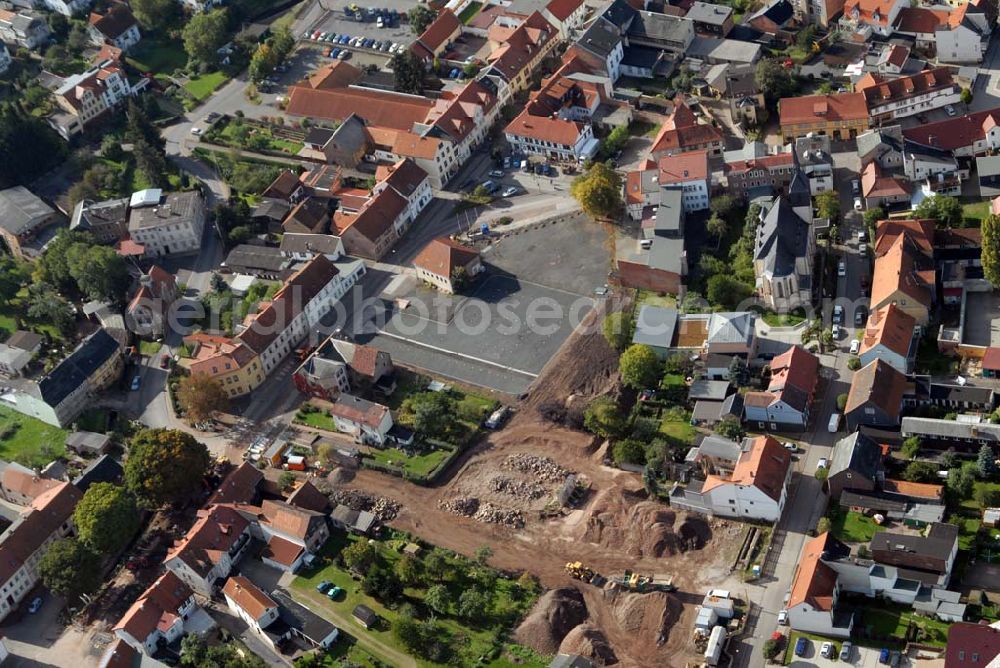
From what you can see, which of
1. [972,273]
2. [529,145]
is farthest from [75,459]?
[972,273]

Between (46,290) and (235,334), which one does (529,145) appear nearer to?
(235,334)

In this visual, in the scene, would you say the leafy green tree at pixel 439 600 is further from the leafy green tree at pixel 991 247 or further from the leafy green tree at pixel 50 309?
the leafy green tree at pixel 50 309

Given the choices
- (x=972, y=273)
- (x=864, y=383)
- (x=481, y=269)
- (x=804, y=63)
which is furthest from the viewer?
(x=804, y=63)

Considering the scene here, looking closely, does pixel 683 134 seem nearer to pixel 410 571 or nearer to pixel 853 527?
pixel 853 527

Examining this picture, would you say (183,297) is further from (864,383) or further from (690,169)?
(864,383)

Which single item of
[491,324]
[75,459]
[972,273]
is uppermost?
Result: [972,273]

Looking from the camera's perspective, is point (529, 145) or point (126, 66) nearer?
point (529, 145)

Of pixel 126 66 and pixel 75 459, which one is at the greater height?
pixel 126 66

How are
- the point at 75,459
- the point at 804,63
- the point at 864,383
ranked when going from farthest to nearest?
the point at 804,63 < the point at 75,459 < the point at 864,383
